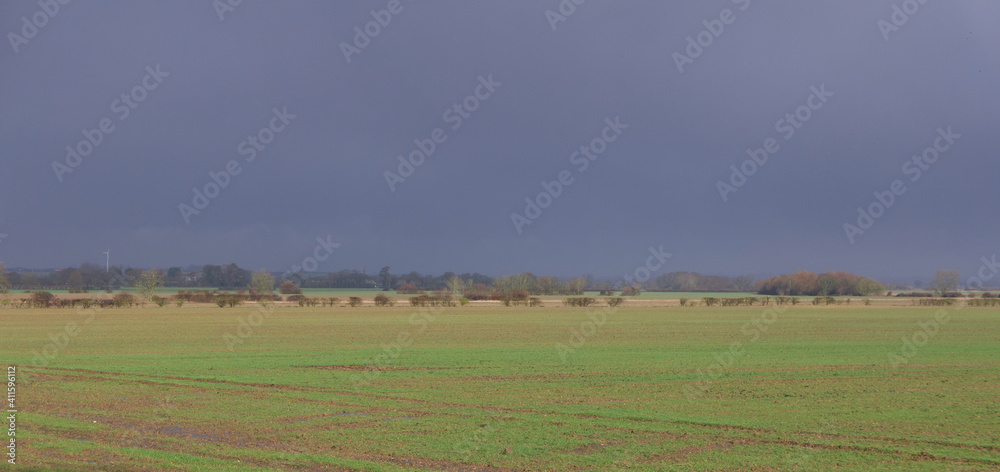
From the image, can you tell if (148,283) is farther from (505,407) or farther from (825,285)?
(825,285)

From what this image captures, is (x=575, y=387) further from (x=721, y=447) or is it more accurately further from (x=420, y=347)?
(x=420, y=347)

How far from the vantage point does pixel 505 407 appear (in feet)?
54.5

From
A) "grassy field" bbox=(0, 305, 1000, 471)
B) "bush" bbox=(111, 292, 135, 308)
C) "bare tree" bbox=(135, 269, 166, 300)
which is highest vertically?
"bare tree" bbox=(135, 269, 166, 300)

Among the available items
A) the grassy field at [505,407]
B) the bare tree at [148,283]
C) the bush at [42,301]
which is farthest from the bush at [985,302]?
the bush at [42,301]

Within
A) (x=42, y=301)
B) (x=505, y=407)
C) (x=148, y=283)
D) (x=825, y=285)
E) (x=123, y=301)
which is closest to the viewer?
(x=505, y=407)

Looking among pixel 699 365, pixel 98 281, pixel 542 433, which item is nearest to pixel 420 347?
pixel 699 365

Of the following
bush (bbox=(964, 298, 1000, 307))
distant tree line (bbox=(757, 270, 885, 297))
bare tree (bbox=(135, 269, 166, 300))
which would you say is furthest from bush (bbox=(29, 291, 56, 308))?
distant tree line (bbox=(757, 270, 885, 297))

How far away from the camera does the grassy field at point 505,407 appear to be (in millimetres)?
11570

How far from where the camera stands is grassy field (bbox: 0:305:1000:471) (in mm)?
11570

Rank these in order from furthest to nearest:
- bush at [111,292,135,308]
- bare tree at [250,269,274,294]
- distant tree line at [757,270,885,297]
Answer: distant tree line at [757,270,885,297], bare tree at [250,269,274,294], bush at [111,292,135,308]

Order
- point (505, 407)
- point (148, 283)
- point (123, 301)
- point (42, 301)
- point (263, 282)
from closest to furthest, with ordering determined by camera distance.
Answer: point (505, 407) < point (42, 301) < point (123, 301) < point (148, 283) < point (263, 282)

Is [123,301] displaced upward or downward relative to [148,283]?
downward

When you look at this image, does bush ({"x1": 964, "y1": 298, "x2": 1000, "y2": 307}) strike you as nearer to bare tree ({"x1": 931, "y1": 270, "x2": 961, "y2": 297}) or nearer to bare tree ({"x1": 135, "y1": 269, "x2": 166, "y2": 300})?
bare tree ({"x1": 931, "y1": 270, "x2": 961, "y2": 297})

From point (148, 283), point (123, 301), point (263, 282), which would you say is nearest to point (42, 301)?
point (123, 301)
